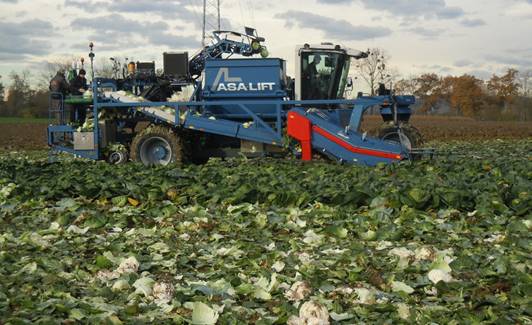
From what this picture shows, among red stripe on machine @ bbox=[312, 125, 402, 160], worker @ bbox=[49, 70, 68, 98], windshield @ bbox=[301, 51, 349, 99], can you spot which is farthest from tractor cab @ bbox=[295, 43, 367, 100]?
worker @ bbox=[49, 70, 68, 98]

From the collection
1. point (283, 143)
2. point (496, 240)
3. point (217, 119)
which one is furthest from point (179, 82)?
point (496, 240)

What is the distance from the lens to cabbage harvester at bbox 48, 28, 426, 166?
15414 millimetres

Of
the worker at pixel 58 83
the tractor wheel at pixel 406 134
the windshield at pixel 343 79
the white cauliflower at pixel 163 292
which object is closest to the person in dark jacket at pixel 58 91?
the worker at pixel 58 83

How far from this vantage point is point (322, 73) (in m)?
16.8

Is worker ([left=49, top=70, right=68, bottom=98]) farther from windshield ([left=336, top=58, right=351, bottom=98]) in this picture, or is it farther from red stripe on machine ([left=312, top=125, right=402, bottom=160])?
windshield ([left=336, top=58, right=351, bottom=98])

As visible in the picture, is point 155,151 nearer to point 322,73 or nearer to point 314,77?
point 314,77

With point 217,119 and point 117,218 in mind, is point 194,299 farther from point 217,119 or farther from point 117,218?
point 217,119

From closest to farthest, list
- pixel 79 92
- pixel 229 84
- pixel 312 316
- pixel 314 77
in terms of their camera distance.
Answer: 1. pixel 312 316
2. pixel 229 84
3. pixel 314 77
4. pixel 79 92

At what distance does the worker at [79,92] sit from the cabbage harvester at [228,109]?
378 mm

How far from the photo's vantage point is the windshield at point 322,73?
16656mm

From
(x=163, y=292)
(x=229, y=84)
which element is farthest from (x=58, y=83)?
(x=163, y=292)

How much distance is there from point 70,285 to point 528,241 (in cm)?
432

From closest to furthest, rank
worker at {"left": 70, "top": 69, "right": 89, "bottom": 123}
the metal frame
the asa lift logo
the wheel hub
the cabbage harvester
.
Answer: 1. the metal frame
2. the cabbage harvester
3. the wheel hub
4. the asa lift logo
5. worker at {"left": 70, "top": 69, "right": 89, "bottom": 123}

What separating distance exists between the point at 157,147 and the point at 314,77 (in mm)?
4306
